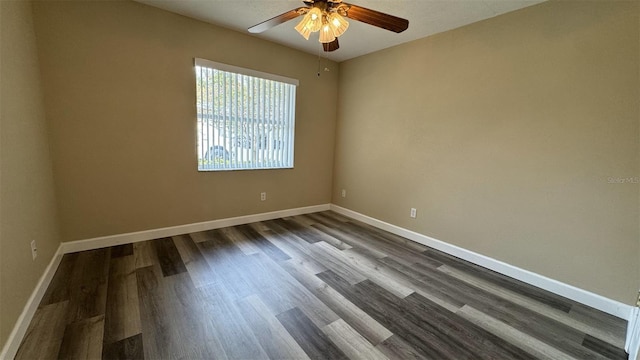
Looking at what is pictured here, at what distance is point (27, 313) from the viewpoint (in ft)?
5.28

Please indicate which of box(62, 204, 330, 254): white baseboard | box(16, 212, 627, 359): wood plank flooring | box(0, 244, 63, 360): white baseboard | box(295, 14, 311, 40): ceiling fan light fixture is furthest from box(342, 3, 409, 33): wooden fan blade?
box(62, 204, 330, 254): white baseboard

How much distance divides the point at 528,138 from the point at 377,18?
1.82 meters

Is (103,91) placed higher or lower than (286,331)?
higher

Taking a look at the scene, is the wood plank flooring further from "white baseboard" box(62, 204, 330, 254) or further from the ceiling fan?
the ceiling fan

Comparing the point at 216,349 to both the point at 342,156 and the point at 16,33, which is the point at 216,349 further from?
the point at 342,156

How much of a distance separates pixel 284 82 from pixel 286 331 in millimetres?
3121

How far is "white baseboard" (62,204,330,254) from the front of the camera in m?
2.60

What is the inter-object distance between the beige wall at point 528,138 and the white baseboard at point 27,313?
3449mm

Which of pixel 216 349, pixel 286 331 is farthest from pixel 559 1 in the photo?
pixel 216 349

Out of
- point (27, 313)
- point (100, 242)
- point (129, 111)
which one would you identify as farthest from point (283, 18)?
point (100, 242)

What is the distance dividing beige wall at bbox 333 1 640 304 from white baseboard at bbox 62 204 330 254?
177 cm

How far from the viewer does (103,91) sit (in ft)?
8.31

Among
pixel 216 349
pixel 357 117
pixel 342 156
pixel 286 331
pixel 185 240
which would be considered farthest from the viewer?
pixel 342 156

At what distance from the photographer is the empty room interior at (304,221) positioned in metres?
1.66
